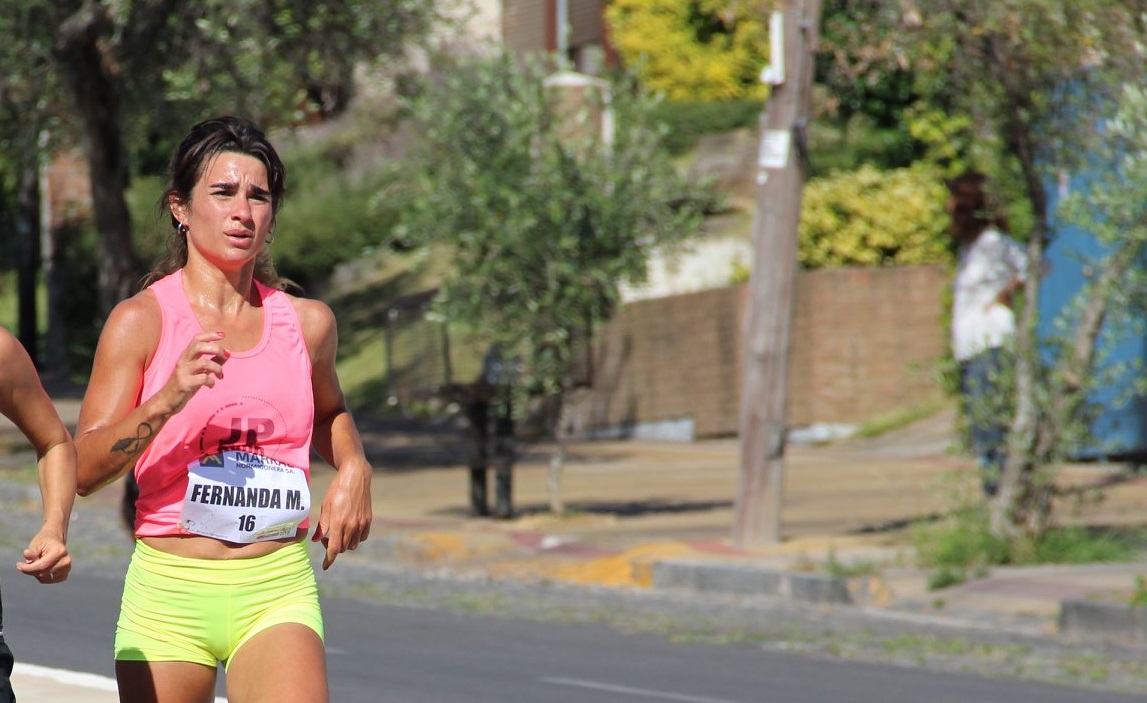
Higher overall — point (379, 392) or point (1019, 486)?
point (1019, 486)

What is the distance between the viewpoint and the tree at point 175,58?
628 inches

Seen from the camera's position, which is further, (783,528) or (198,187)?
(783,528)

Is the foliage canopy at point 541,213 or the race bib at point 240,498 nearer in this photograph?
the race bib at point 240,498

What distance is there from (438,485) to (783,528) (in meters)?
4.77

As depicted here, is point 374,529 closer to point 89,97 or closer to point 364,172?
point 89,97

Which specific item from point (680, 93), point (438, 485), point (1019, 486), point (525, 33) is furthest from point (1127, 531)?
point (525, 33)

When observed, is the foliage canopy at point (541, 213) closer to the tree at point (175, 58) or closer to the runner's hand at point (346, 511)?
the tree at point (175, 58)

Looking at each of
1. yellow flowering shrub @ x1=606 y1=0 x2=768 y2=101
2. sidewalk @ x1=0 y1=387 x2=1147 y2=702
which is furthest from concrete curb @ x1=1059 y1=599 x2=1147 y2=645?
yellow flowering shrub @ x1=606 y1=0 x2=768 y2=101

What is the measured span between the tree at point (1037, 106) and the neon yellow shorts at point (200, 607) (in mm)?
7243

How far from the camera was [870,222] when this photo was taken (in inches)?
863

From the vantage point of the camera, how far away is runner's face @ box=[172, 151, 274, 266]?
3.89 metres

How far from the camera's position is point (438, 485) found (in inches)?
674

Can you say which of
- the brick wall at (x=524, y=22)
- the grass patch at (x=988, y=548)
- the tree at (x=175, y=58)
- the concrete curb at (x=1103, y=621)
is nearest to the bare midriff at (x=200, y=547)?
the concrete curb at (x=1103, y=621)

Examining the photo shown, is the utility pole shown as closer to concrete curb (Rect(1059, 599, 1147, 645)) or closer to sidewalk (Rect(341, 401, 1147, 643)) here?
sidewalk (Rect(341, 401, 1147, 643))
